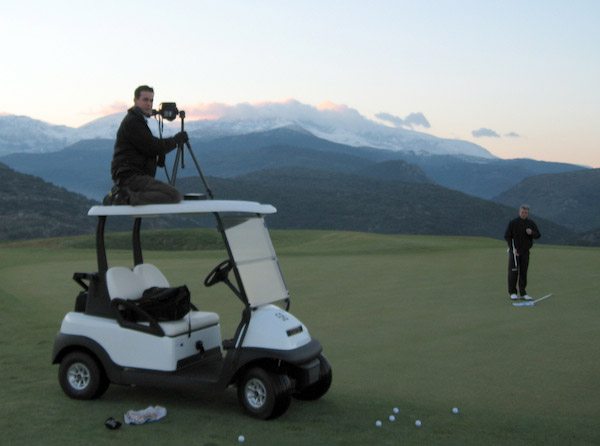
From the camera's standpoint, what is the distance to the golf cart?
709 centimetres

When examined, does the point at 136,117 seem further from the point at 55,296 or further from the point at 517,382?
the point at 55,296

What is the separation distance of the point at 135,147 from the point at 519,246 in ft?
34.9

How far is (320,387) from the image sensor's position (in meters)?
7.70

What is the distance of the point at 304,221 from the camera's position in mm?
193375

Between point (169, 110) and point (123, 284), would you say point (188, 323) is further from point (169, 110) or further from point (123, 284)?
point (169, 110)

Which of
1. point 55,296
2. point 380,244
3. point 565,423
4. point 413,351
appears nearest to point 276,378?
point 565,423

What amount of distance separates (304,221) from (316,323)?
18051 cm

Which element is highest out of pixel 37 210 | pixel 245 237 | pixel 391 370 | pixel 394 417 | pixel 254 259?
pixel 245 237

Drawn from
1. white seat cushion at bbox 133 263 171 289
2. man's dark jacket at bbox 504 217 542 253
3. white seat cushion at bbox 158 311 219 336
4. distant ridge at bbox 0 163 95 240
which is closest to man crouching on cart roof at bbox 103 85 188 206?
white seat cushion at bbox 133 263 171 289

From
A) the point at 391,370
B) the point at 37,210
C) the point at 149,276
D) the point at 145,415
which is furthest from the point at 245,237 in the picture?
the point at 37,210

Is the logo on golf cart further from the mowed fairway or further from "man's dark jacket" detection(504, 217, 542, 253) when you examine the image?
"man's dark jacket" detection(504, 217, 542, 253)

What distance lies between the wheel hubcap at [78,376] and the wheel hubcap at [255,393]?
1.79 m

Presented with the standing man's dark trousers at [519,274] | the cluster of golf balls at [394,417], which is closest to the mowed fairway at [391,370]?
the cluster of golf balls at [394,417]

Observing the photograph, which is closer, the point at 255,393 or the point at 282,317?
the point at 255,393
